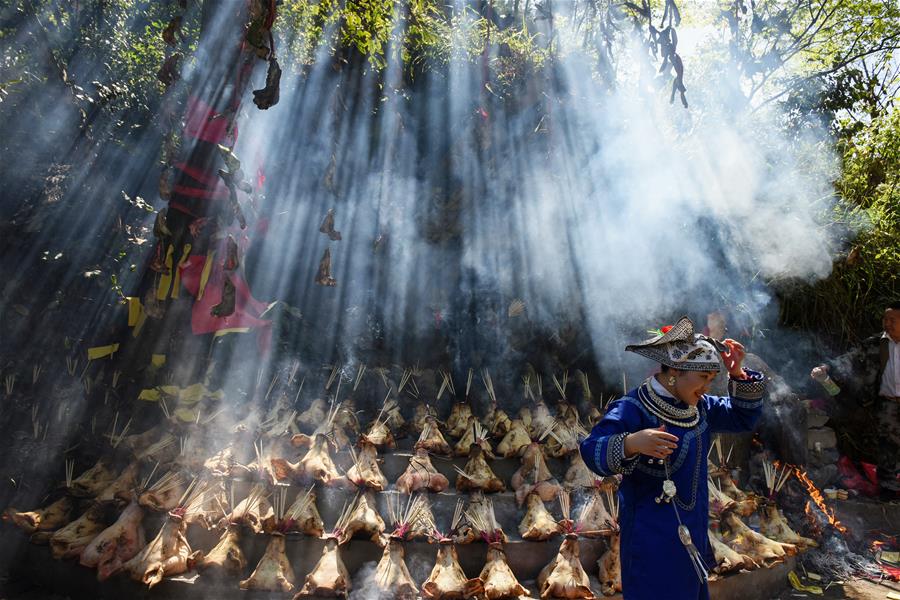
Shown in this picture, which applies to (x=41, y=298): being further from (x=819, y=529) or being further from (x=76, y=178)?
(x=819, y=529)

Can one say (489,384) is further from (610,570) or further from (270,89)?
(270,89)

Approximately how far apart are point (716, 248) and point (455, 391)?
5.04 m

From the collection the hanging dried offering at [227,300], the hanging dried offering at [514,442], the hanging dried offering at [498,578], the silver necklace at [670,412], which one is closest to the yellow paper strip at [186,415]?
the hanging dried offering at [227,300]

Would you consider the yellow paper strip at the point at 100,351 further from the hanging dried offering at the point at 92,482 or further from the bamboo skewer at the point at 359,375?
the bamboo skewer at the point at 359,375

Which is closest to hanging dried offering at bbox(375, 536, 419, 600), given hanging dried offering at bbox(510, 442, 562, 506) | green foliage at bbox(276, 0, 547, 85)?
hanging dried offering at bbox(510, 442, 562, 506)

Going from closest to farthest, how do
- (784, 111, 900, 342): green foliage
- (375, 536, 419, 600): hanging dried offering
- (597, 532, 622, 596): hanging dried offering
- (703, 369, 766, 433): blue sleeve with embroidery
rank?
(703, 369, 766, 433): blue sleeve with embroidery < (375, 536, 419, 600): hanging dried offering < (597, 532, 622, 596): hanging dried offering < (784, 111, 900, 342): green foliage

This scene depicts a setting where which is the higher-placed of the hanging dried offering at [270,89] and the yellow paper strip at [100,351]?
the hanging dried offering at [270,89]

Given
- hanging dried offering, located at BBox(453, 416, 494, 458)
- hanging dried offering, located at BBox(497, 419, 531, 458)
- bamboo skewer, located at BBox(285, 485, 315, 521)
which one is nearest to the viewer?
bamboo skewer, located at BBox(285, 485, 315, 521)

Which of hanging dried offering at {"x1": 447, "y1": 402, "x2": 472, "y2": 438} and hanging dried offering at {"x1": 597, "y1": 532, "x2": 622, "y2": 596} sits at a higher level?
hanging dried offering at {"x1": 447, "y1": 402, "x2": 472, "y2": 438}

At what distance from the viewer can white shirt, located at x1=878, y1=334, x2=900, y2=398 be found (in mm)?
7242

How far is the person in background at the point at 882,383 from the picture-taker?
730 centimetres

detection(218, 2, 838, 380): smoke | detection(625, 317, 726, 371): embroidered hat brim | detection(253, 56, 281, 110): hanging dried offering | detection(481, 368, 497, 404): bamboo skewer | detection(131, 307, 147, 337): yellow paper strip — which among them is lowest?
detection(625, 317, 726, 371): embroidered hat brim

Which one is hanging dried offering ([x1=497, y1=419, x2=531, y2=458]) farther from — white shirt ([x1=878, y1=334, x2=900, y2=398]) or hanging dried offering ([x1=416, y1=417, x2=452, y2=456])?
white shirt ([x1=878, y1=334, x2=900, y2=398])

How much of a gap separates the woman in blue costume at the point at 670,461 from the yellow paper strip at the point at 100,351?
765 centimetres
